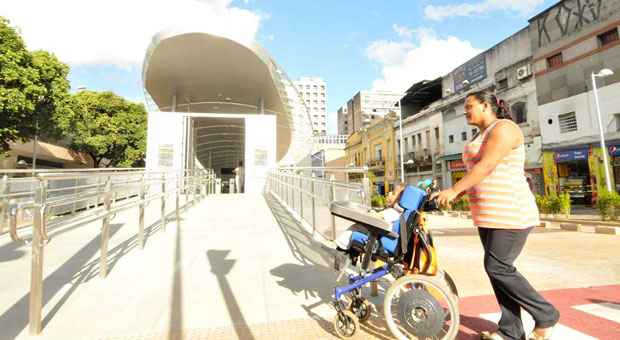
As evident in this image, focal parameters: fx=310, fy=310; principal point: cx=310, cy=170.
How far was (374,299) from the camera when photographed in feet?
9.87

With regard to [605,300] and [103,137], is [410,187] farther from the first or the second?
[103,137]

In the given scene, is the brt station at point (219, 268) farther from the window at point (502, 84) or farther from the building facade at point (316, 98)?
the building facade at point (316, 98)

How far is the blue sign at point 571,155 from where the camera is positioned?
52.5 feet

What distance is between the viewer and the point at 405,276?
209cm

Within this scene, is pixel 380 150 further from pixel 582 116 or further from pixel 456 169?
pixel 582 116

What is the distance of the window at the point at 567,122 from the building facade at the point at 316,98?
105528 millimetres

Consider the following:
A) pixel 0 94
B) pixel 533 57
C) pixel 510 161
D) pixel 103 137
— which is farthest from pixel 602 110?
pixel 103 137

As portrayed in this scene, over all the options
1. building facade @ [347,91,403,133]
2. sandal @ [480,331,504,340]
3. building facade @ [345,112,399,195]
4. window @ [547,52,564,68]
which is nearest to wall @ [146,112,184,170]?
sandal @ [480,331,504,340]

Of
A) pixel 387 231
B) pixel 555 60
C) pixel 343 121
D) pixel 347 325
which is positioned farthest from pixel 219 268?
pixel 343 121

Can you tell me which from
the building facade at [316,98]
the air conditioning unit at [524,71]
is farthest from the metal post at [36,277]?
the building facade at [316,98]

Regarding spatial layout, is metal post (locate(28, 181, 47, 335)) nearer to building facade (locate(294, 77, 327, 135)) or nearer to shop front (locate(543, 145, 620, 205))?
shop front (locate(543, 145, 620, 205))

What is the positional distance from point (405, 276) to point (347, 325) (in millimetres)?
569

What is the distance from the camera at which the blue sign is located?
1602 cm

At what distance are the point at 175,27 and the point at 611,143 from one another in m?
22.2
